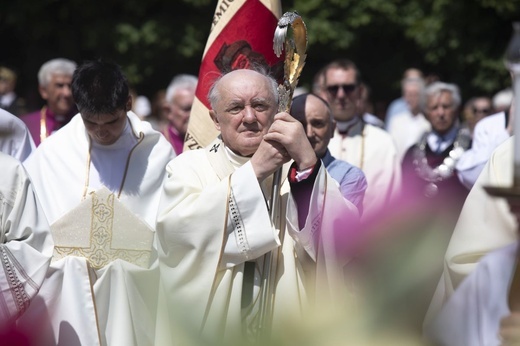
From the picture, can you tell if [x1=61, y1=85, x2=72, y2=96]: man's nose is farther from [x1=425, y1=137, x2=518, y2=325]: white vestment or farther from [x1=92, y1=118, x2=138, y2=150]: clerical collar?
[x1=425, y1=137, x2=518, y2=325]: white vestment

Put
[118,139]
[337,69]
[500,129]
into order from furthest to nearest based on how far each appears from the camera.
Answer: [337,69] < [500,129] < [118,139]

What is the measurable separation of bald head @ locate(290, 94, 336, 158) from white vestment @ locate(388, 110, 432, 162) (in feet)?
22.4

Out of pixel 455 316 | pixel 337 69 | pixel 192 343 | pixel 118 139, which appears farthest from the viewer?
pixel 337 69

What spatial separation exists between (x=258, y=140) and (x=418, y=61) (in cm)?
1476

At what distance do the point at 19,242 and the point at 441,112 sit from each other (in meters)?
4.94

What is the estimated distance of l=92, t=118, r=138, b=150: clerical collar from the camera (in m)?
6.23

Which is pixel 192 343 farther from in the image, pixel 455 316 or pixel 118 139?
pixel 118 139

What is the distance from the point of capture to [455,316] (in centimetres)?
321

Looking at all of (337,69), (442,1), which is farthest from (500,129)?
(442,1)

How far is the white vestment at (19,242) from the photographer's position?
509 centimetres

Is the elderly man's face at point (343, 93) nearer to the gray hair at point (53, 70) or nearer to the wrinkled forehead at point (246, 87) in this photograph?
the gray hair at point (53, 70)

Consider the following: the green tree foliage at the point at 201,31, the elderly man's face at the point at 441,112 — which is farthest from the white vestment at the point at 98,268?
the green tree foliage at the point at 201,31

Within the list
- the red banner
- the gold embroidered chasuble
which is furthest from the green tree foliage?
the gold embroidered chasuble

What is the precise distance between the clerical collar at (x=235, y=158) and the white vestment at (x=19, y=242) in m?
0.88
